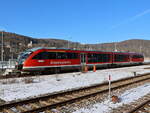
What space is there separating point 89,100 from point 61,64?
455 inches

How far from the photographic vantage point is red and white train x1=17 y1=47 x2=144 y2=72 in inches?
686

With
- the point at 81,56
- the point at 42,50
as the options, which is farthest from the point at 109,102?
the point at 81,56

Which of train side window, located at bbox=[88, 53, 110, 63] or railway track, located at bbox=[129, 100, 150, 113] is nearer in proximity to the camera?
railway track, located at bbox=[129, 100, 150, 113]

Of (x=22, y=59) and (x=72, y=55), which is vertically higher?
(x=72, y=55)

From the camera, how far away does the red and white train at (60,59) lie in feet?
57.2

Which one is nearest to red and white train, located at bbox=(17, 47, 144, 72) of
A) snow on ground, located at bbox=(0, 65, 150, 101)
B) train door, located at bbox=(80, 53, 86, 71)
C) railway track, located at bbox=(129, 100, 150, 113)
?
train door, located at bbox=(80, 53, 86, 71)

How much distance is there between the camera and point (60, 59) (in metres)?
19.9

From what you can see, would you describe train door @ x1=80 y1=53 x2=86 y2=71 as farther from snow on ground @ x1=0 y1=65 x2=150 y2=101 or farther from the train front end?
the train front end

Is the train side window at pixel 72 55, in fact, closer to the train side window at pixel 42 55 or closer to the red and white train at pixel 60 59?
the red and white train at pixel 60 59

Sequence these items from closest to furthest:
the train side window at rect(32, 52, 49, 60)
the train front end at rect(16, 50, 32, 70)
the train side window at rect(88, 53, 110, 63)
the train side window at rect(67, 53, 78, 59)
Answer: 1. the train front end at rect(16, 50, 32, 70)
2. the train side window at rect(32, 52, 49, 60)
3. the train side window at rect(67, 53, 78, 59)
4. the train side window at rect(88, 53, 110, 63)

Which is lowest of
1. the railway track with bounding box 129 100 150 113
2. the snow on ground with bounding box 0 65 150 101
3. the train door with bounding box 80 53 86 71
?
the railway track with bounding box 129 100 150 113

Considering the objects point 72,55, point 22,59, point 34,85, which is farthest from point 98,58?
point 34,85

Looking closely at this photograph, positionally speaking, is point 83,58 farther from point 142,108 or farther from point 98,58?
point 142,108

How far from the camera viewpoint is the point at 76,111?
7.02 m
